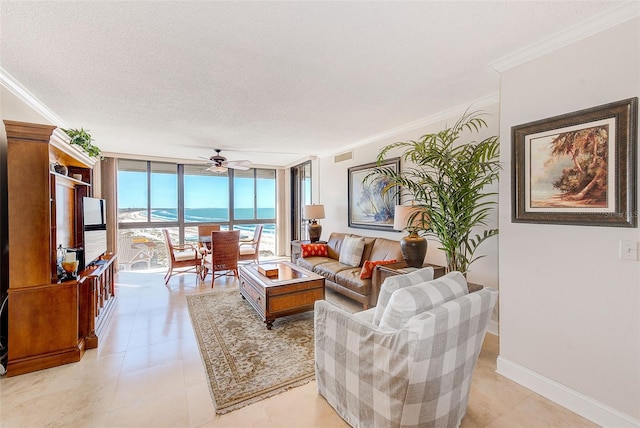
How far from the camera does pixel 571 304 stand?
1.85m

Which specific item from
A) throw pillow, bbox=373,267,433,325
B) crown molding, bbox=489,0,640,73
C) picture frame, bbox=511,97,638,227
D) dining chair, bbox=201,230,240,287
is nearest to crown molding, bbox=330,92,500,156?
crown molding, bbox=489,0,640,73

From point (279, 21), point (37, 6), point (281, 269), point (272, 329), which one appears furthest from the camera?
point (281, 269)

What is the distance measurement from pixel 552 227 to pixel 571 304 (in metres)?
0.54

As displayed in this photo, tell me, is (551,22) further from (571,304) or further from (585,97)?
(571,304)

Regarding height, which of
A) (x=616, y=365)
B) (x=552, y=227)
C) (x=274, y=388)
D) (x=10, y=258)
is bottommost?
(x=274, y=388)

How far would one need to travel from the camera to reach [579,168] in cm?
181

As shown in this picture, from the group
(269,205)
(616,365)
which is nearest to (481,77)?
(616,365)

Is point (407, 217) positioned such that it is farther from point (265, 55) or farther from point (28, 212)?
point (28, 212)

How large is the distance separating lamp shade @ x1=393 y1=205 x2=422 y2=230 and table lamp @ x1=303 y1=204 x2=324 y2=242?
8.08 ft

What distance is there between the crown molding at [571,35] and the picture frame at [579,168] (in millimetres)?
499

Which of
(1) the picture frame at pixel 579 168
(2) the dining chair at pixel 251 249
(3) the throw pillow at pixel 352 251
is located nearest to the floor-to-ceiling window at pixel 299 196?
(2) the dining chair at pixel 251 249

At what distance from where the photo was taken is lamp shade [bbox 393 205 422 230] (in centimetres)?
303

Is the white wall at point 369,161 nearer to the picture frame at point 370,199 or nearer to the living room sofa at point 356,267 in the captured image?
the picture frame at point 370,199

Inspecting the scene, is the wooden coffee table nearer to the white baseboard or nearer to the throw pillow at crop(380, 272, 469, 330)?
the throw pillow at crop(380, 272, 469, 330)
